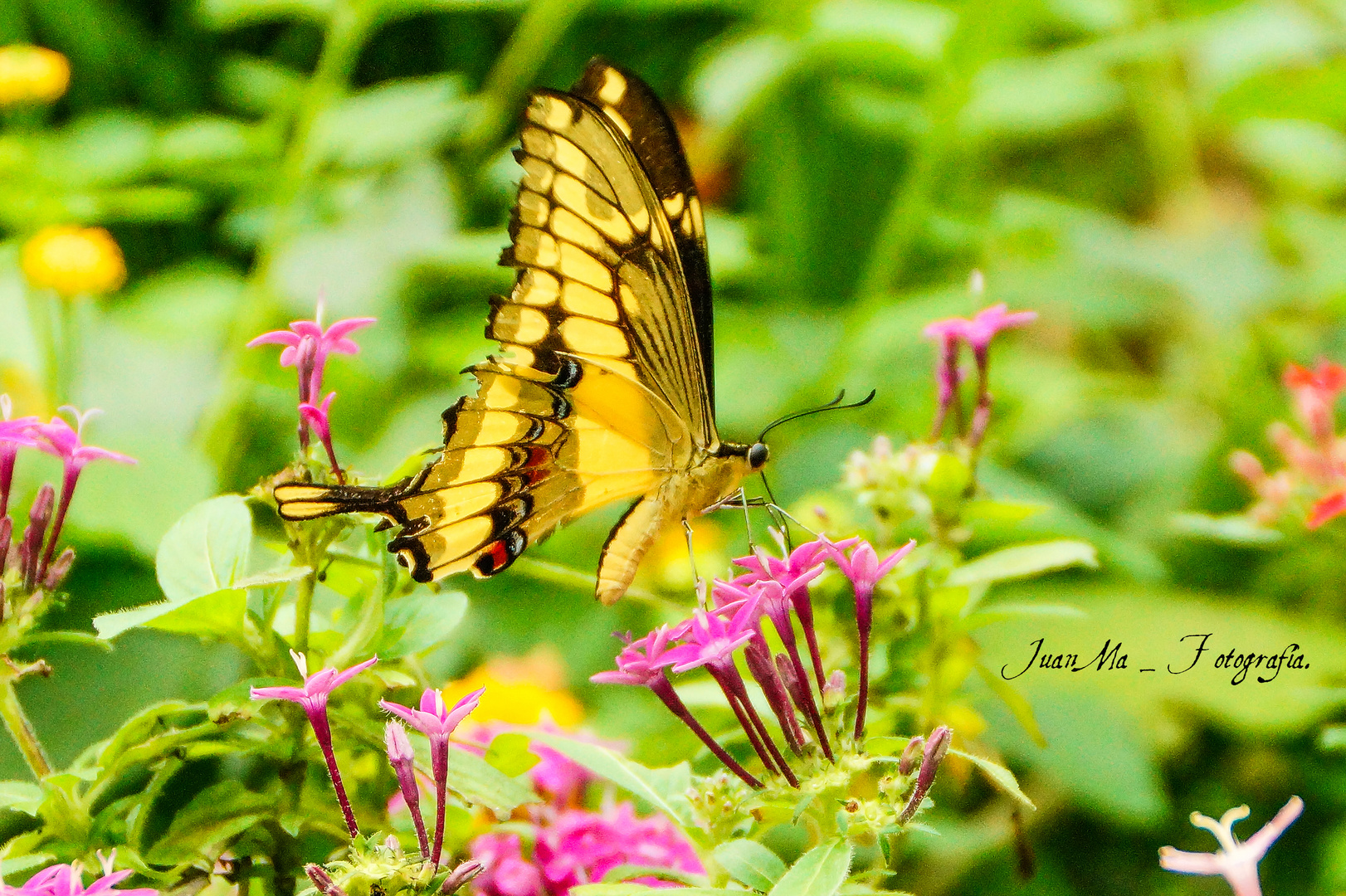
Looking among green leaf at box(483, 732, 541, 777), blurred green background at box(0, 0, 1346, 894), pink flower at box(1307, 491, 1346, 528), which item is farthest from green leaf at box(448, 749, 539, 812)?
blurred green background at box(0, 0, 1346, 894)

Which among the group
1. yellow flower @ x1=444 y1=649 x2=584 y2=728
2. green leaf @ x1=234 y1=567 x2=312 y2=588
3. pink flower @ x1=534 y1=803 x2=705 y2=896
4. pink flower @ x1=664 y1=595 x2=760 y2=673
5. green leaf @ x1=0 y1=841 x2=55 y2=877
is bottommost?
yellow flower @ x1=444 y1=649 x2=584 y2=728

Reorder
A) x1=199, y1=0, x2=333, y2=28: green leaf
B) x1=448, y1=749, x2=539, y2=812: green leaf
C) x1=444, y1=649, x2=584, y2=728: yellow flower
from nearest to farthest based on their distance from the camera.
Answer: x1=448, y1=749, x2=539, y2=812: green leaf
x1=444, y1=649, x2=584, y2=728: yellow flower
x1=199, y1=0, x2=333, y2=28: green leaf

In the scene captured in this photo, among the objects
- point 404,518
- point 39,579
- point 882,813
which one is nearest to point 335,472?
point 404,518

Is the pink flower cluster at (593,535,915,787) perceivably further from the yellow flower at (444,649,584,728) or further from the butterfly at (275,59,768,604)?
the yellow flower at (444,649,584,728)

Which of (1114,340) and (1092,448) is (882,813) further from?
(1114,340)

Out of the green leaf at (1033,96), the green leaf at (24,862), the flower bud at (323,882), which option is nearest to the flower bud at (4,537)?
the green leaf at (24,862)

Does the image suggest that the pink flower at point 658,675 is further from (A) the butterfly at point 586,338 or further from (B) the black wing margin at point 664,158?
(B) the black wing margin at point 664,158

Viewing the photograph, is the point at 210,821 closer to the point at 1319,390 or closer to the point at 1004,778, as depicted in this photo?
the point at 1004,778
